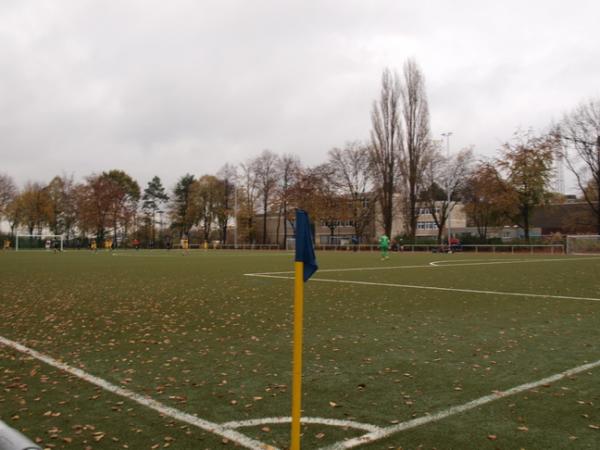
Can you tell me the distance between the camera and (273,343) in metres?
7.28

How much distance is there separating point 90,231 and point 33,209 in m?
9.19

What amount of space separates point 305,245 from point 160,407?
2.43m

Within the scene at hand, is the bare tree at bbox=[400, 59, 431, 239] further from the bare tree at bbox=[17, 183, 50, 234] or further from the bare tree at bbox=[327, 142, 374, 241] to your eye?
the bare tree at bbox=[17, 183, 50, 234]

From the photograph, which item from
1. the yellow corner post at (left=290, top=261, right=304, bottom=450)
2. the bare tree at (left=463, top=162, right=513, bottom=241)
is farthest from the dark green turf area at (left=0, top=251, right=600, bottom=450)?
the bare tree at (left=463, top=162, right=513, bottom=241)

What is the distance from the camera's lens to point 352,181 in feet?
234

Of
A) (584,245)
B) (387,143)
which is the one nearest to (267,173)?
(387,143)

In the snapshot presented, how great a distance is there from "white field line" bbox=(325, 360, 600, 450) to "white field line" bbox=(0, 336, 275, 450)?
2.10 feet

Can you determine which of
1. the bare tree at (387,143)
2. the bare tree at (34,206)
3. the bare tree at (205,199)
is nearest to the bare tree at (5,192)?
the bare tree at (34,206)

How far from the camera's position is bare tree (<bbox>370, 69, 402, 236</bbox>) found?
58.9 meters

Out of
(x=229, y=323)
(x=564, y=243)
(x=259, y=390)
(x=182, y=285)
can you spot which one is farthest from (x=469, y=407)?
(x=564, y=243)

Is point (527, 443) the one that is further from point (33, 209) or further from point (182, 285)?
point (33, 209)

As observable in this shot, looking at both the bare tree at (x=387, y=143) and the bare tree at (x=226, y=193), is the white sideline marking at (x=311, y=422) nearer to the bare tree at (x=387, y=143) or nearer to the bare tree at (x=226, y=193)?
the bare tree at (x=387, y=143)

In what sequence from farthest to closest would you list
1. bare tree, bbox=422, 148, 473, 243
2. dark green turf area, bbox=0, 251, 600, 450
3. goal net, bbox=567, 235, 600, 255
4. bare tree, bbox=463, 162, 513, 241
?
bare tree, bbox=422, 148, 473, 243 → bare tree, bbox=463, 162, 513, 241 → goal net, bbox=567, 235, 600, 255 → dark green turf area, bbox=0, 251, 600, 450

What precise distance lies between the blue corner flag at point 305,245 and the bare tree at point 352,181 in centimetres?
6755
